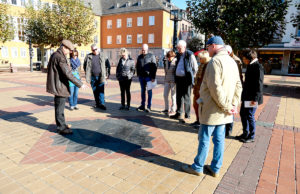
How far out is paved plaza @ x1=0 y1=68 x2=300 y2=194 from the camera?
2771 millimetres

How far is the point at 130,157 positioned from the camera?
3527 millimetres

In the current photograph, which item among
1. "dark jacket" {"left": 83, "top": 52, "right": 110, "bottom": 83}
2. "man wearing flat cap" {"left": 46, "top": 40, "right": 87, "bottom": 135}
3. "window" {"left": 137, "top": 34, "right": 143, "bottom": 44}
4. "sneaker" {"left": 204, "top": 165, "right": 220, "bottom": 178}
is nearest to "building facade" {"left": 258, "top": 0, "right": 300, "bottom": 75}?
"window" {"left": 137, "top": 34, "right": 143, "bottom": 44}

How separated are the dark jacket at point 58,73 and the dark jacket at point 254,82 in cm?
341

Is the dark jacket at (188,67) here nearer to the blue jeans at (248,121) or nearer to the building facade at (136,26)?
the blue jeans at (248,121)

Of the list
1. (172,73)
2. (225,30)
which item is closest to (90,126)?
(172,73)

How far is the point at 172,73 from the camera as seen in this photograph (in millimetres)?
5863

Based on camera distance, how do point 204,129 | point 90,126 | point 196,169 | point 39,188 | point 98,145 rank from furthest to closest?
point 90,126
point 98,145
point 196,169
point 204,129
point 39,188

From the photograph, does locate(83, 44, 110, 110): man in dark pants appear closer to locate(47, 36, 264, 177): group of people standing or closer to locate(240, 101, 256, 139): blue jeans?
locate(47, 36, 264, 177): group of people standing

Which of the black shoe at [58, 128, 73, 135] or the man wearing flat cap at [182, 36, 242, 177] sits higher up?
the man wearing flat cap at [182, 36, 242, 177]

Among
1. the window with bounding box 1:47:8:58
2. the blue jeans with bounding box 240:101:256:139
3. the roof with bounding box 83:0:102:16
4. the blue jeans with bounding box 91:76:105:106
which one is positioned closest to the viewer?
the blue jeans with bounding box 240:101:256:139

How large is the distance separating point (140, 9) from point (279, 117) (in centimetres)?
3664

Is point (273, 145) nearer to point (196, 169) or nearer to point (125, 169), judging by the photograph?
point (196, 169)

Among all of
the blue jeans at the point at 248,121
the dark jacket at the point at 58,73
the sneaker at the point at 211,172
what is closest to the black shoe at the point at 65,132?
the dark jacket at the point at 58,73

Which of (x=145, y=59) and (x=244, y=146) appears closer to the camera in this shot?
(x=244, y=146)
